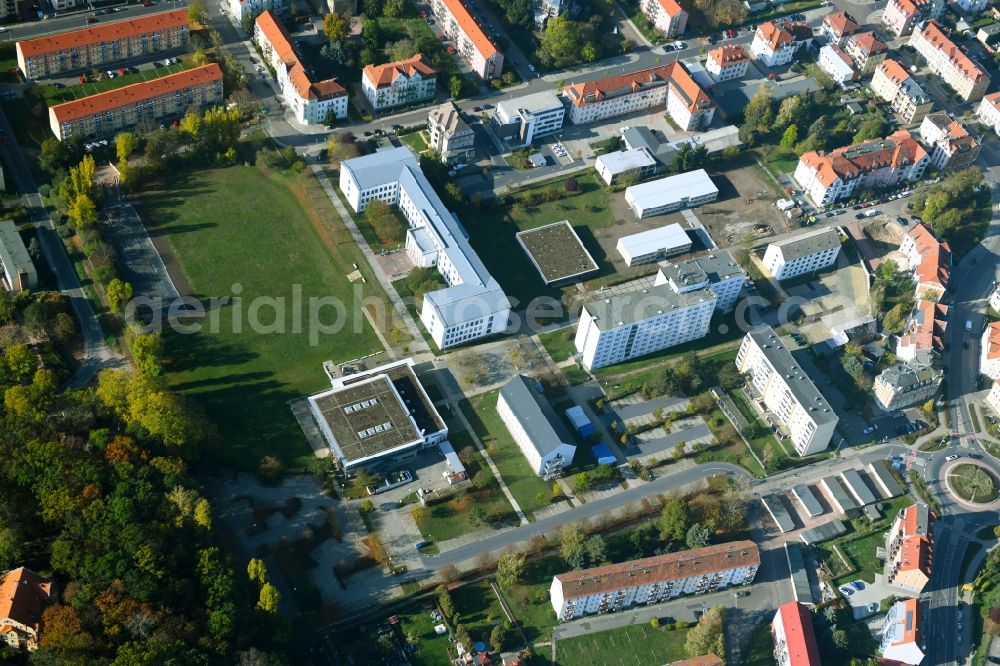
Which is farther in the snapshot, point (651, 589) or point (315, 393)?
point (315, 393)

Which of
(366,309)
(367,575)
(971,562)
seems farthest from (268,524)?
(971,562)

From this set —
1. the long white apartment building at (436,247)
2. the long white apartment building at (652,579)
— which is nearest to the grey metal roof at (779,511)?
the long white apartment building at (652,579)

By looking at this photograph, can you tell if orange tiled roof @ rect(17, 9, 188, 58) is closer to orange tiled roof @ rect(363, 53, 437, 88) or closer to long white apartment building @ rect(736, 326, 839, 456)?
orange tiled roof @ rect(363, 53, 437, 88)

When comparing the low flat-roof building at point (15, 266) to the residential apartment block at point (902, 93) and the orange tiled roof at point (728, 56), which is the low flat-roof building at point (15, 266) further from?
the residential apartment block at point (902, 93)

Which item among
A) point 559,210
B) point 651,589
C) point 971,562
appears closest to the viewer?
point 651,589

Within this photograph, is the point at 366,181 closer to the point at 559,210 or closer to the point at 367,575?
the point at 559,210

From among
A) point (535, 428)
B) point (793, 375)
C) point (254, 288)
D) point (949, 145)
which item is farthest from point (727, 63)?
point (254, 288)

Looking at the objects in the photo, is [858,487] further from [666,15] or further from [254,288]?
[666,15]
